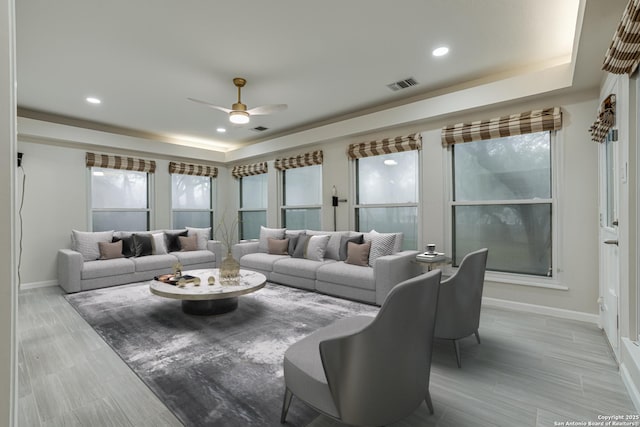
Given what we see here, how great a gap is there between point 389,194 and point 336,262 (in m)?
1.40

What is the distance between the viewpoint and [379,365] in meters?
1.38

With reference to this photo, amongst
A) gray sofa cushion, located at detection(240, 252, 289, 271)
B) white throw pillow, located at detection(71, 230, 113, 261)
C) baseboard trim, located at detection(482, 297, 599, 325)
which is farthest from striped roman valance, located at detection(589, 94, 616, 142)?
white throw pillow, located at detection(71, 230, 113, 261)

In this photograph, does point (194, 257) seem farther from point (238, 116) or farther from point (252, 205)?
point (238, 116)

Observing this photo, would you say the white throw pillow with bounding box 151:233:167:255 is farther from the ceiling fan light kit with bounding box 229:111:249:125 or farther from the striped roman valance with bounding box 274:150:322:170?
the ceiling fan light kit with bounding box 229:111:249:125

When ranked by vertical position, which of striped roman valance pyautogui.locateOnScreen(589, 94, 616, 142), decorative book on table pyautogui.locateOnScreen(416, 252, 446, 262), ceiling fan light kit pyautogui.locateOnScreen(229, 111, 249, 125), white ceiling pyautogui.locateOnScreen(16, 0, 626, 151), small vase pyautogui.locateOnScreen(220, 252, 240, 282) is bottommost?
small vase pyautogui.locateOnScreen(220, 252, 240, 282)

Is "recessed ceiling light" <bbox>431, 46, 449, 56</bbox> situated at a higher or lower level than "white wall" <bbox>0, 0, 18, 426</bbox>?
higher

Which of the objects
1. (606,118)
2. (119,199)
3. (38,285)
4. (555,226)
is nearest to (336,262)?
(555,226)

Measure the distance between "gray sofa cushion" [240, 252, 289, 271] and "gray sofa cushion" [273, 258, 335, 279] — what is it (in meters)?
0.15

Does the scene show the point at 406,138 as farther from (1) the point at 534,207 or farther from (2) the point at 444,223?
(1) the point at 534,207

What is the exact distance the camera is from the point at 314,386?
4.93ft

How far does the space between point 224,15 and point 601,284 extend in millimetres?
4407

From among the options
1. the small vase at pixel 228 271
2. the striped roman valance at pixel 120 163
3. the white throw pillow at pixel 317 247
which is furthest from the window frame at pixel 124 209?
the white throw pillow at pixel 317 247

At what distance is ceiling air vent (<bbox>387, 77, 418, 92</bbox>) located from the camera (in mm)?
3879

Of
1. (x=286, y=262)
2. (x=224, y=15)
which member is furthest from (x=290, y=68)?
(x=286, y=262)
